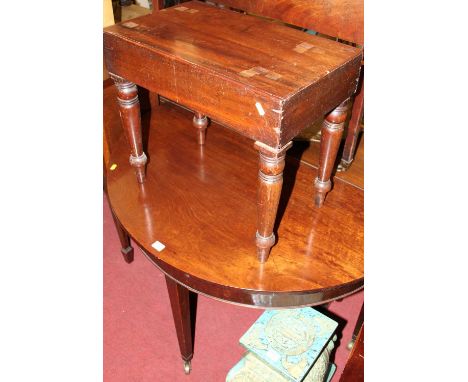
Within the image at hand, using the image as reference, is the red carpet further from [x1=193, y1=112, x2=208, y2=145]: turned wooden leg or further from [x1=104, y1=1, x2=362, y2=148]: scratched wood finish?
[x1=104, y1=1, x2=362, y2=148]: scratched wood finish

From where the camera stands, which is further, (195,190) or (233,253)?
(195,190)

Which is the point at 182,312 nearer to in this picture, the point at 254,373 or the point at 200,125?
the point at 254,373

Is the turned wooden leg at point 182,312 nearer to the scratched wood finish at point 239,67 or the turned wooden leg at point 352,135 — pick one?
the scratched wood finish at point 239,67

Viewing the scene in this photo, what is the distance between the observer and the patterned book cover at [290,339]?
1198 mm

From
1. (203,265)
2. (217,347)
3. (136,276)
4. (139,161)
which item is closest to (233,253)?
(203,265)

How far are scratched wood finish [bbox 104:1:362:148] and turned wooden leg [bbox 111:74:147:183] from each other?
51 mm

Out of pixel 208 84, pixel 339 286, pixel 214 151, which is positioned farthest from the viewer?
pixel 214 151

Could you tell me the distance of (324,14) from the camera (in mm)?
1120

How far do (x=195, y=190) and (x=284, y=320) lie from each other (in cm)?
47

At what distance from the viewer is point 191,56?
0.89m

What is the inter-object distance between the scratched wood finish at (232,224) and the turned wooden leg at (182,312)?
111 millimetres

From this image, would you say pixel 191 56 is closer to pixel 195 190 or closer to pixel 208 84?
pixel 208 84

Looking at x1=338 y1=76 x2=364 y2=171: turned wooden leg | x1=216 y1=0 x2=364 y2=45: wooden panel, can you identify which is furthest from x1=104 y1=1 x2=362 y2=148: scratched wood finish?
x1=338 y1=76 x2=364 y2=171: turned wooden leg

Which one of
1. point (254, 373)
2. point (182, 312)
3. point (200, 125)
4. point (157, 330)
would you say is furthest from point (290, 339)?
point (200, 125)
